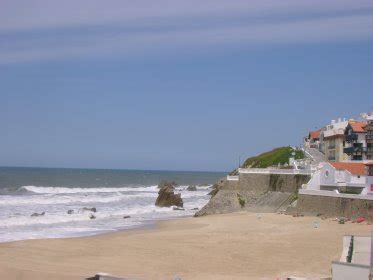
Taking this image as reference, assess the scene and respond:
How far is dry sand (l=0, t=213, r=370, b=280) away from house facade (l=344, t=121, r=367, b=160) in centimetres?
2035

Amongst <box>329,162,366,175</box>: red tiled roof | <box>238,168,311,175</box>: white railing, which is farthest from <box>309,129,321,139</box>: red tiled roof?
<box>329,162,366,175</box>: red tiled roof

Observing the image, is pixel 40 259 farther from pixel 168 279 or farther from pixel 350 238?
pixel 350 238

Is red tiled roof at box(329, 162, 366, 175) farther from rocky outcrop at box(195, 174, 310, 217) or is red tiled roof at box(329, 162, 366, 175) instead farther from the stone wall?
rocky outcrop at box(195, 174, 310, 217)

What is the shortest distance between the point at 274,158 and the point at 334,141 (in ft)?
19.1

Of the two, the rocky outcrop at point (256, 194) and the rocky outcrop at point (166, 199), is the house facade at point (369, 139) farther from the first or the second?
the rocky outcrop at point (166, 199)

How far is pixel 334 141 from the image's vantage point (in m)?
59.1

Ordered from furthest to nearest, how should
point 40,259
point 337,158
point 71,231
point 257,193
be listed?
point 337,158 → point 257,193 → point 71,231 → point 40,259

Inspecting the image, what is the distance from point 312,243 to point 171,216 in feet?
70.4

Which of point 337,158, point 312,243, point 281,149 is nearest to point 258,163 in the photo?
point 281,149

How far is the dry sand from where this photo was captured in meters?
20.6

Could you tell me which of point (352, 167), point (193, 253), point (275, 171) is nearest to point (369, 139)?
point (275, 171)

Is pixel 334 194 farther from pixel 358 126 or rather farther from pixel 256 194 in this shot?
pixel 358 126

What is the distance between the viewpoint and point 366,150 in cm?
5219

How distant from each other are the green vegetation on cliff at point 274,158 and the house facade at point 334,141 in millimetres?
2846
